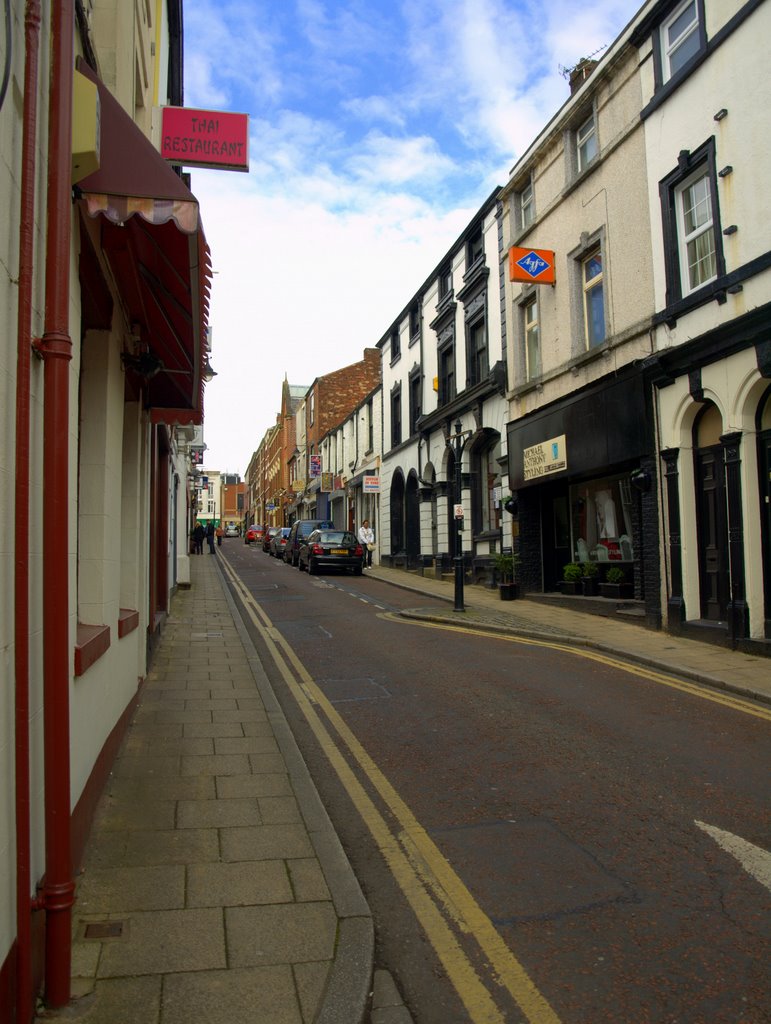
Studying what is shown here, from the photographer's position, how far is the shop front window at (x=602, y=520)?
587 inches

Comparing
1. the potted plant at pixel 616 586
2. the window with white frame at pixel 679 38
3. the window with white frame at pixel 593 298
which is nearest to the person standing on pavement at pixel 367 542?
the potted plant at pixel 616 586

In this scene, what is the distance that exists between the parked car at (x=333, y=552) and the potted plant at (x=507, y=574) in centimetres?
911

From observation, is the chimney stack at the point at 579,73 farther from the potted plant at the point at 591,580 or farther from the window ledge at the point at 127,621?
the window ledge at the point at 127,621

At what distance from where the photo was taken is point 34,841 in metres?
3.03

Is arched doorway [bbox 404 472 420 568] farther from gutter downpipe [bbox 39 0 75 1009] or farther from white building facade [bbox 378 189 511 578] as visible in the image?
gutter downpipe [bbox 39 0 75 1009]

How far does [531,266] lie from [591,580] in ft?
21.6

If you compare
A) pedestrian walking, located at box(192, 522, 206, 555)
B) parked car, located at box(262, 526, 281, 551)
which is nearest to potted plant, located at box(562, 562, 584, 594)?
pedestrian walking, located at box(192, 522, 206, 555)

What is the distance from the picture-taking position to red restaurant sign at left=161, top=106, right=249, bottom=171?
7.77 meters

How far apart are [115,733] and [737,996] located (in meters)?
4.31

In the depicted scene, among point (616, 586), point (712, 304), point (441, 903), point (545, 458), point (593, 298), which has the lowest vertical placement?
point (441, 903)

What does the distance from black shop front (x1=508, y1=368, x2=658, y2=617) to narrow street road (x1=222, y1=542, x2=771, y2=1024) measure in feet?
16.4

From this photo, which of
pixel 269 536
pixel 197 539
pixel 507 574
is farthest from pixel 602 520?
pixel 269 536

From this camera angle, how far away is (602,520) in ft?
51.3

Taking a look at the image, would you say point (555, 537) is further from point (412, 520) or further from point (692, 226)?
point (412, 520)
